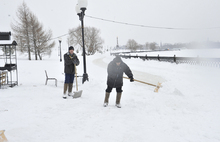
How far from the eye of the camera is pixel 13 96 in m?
5.25

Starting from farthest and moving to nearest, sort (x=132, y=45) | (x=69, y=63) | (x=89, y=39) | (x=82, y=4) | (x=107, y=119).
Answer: (x=132, y=45), (x=89, y=39), (x=82, y=4), (x=69, y=63), (x=107, y=119)

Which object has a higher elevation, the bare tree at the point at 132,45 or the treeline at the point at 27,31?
the bare tree at the point at 132,45

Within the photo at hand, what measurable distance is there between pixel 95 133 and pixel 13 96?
3.70 metres

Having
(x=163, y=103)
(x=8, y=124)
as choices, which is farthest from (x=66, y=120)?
(x=163, y=103)

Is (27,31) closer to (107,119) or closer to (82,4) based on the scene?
(82,4)

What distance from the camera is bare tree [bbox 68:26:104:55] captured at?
161 ft

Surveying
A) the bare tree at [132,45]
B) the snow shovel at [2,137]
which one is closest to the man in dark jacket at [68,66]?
the snow shovel at [2,137]

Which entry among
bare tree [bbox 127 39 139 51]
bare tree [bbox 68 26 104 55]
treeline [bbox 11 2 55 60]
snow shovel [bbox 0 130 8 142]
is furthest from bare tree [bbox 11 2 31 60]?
bare tree [bbox 127 39 139 51]

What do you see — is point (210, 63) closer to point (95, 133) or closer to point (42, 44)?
point (95, 133)

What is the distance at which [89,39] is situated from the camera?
5072cm

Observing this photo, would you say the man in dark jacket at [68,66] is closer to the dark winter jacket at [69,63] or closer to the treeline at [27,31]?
the dark winter jacket at [69,63]

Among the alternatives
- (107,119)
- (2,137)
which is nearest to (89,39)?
(107,119)

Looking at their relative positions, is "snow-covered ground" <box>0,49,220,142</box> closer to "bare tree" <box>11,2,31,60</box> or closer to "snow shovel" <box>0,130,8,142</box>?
"snow shovel" <box>0,130,8,142</box>

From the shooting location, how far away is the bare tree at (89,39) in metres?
49.0
